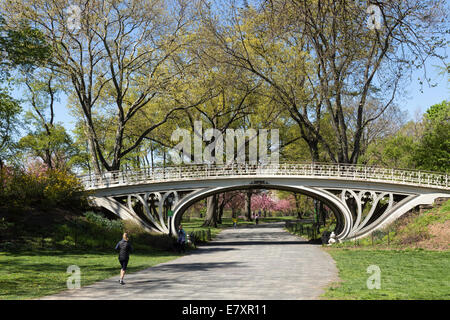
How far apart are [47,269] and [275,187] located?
1917 cm

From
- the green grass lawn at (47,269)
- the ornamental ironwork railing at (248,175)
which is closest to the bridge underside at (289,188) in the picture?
the ornamental ironwork railing at (248,175)

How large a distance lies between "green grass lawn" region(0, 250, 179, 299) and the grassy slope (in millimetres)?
7067

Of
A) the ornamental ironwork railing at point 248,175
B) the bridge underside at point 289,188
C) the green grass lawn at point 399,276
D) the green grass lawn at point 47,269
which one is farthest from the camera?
the ornamental ironwork railing at point 248,175

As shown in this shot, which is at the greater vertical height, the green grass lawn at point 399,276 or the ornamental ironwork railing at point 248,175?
the ornamental ironwork railing at point 248,175

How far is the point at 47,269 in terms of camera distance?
52.3 feet

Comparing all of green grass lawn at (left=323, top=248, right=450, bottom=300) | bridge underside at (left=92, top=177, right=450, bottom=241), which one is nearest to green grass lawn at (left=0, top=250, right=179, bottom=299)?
green grass lawn at (left=323, top=248, right=450, bottom=300)

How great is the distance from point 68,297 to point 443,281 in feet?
32.2

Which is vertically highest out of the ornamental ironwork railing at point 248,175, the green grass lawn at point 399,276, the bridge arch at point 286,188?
the ornamental ironwork railing at point 248,175

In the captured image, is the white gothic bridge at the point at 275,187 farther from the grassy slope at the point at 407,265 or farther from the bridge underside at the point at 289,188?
the grassy slope at the point at 407,265

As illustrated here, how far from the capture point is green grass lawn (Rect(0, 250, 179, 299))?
38.6 ft

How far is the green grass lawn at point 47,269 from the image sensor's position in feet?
38.6

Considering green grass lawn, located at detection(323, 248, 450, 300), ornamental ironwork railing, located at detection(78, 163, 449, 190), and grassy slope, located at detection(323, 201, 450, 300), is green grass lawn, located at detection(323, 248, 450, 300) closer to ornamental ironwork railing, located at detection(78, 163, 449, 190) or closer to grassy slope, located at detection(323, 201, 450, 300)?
grassy slope, located at detection(323, 201, 450, 300)

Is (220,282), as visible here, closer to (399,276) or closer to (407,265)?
(399,276)

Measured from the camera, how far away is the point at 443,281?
1289cm
